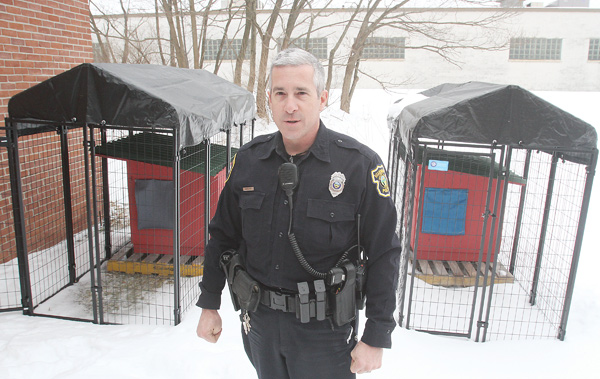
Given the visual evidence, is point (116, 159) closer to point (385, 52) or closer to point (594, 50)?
point (385, 52)

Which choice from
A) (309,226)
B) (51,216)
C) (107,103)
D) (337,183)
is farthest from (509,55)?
(309,226)

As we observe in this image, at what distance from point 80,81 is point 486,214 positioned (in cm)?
418

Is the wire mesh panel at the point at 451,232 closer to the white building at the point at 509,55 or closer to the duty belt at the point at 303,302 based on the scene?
the duty belt at the point at 303,302

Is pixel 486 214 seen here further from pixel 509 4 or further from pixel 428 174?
pixel 509 4

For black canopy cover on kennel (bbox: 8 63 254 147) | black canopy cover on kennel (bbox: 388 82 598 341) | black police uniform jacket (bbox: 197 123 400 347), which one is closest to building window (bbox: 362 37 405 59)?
black canopy cover on kennel (bbox: 388 82 598 341)

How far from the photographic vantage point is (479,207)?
19.1ft

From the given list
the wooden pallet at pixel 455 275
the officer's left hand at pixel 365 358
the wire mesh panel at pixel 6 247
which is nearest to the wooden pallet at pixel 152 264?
the wire mesh panel at pixel 6 247

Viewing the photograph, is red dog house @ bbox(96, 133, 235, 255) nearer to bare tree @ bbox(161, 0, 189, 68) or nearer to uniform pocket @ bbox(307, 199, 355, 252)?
uniform pocket @ bbox(307, 199, 355, 252)

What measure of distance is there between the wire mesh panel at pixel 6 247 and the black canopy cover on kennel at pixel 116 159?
0.18 m

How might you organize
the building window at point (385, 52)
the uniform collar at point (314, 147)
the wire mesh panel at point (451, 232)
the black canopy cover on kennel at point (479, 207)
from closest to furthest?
1. the uniform collar at point (314, 147)
2. the black canopy cover on kennel at point (479, 207)
3. the wire mesh panel at point (451, 232)
4. the building window at point (385, 52)

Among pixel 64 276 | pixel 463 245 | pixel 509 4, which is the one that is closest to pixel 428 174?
pixel 463 245

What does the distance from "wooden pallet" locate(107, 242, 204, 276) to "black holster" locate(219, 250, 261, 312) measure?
354cm

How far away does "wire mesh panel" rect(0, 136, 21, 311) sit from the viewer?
5.06 meters

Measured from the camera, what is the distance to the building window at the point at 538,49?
2681cm
